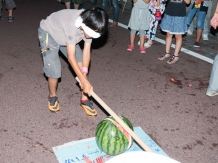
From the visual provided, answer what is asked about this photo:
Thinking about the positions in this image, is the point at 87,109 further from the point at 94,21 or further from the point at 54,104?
Answer: the point at 94,21

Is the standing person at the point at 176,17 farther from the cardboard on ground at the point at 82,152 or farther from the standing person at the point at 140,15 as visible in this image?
the cardboard on ground at the point at 82,152

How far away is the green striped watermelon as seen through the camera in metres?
2.96

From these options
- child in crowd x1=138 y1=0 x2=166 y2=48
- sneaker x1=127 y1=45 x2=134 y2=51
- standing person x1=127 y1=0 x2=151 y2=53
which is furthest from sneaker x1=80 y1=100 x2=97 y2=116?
child in crowd x1=138 y1=0 x2=166 y2=48

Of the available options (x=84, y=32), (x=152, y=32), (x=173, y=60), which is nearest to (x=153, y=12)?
(x=152, y=32)

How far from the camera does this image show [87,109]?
3.90 metres

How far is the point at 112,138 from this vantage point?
2949 mm

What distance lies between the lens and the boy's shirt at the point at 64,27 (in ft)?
10.2

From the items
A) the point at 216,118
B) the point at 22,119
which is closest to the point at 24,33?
the point at 22,119

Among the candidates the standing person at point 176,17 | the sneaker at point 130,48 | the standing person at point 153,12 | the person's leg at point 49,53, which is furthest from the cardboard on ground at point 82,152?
the standing person at point 153,12

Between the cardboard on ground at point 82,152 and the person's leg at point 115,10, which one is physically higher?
the person's leg at point 115,10

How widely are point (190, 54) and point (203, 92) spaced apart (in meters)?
1.91

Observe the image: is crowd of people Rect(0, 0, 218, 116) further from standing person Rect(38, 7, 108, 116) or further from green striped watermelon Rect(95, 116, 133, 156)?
green striped watermelon Rect(95, 116, 133, 156)

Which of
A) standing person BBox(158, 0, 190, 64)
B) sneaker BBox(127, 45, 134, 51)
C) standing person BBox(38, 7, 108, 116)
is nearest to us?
standing person BBox(38, 7, 108, 116)

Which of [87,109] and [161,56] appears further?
[161,56]
